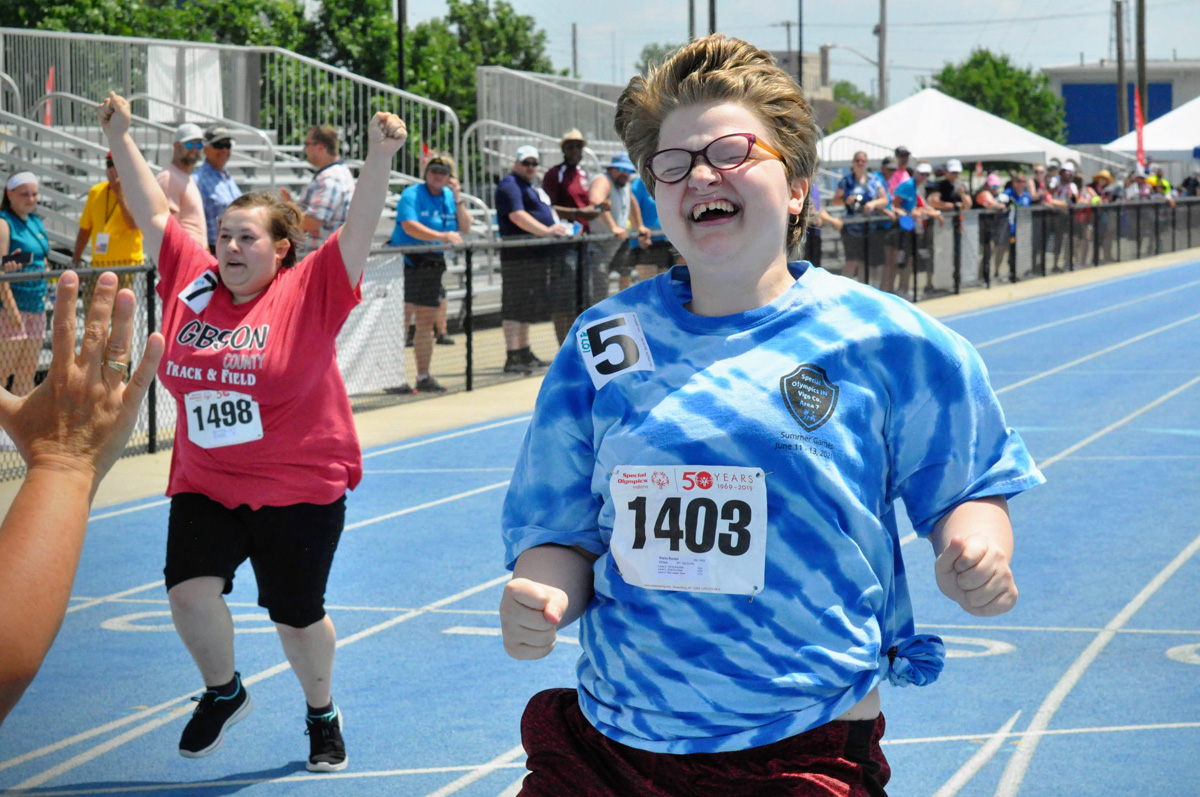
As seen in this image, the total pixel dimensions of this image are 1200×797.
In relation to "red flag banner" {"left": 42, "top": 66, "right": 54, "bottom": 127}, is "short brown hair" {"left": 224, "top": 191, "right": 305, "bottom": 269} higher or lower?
lower

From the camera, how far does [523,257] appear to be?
1447 centimetres

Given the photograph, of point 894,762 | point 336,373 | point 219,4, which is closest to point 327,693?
point 336,373

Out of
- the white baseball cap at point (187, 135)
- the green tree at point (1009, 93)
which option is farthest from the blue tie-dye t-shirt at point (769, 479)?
the green tree at point (1009, 93)

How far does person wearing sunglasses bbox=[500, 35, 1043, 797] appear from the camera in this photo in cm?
230

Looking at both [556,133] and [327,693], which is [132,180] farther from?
[556,133]

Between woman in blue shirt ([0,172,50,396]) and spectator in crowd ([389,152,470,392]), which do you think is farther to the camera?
spectator in crowd ([389,152,470,392])

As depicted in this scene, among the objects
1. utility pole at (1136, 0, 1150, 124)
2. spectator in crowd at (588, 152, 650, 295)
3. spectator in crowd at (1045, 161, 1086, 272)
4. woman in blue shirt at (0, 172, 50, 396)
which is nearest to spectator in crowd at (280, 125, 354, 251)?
woman in blue shirt at (0, 172, 50, 396)

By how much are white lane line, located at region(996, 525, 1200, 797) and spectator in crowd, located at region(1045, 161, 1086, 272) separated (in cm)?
2266

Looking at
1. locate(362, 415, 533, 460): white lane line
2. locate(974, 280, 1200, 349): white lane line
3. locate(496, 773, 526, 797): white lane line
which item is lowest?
locate(496, 773, 526, 797): white lane line

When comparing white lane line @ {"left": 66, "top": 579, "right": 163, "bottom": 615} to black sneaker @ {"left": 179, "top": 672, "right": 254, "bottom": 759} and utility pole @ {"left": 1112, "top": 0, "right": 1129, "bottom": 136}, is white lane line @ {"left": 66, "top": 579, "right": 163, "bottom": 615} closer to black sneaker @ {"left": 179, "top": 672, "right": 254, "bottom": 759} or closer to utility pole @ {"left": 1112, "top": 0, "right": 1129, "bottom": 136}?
black sneaker @ {"left": 179, "top": 672, "right": 254, "bottom": 759}

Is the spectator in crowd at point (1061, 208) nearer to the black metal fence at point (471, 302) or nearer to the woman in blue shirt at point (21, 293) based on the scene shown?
the black metal fence at point (471, 302)

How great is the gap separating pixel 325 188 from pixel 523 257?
8.74ft

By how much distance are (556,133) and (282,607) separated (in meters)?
23.6

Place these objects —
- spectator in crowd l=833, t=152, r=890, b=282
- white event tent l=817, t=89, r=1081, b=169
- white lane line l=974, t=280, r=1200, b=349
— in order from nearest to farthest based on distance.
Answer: white lane line l=974, t=280, r=1200, b=349
spectator in crowd l=833, t=152, r=890, b=282
white event tent l=817, t=89, r=1081, b=169
